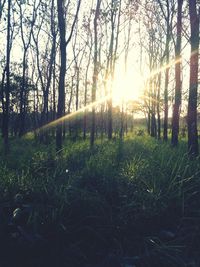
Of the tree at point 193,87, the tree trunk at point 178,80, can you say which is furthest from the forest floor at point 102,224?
the tree trunk at point 178,80

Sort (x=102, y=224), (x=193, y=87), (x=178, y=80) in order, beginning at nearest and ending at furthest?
(x=102, y=224) → (x=193, y=87) → (x=178, y=80)

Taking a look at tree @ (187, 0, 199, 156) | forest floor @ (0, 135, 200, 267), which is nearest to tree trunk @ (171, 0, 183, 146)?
tree @ (187, 0, 199, 156)

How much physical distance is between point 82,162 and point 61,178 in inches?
106

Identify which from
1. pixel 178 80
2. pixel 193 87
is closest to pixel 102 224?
pixel 193 87

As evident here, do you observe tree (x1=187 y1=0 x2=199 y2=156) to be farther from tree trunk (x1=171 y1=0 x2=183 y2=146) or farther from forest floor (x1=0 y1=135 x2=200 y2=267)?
forest floor (x1=0 y1=135 x2=200 y2=267)

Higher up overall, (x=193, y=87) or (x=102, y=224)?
(x=193, y=87)

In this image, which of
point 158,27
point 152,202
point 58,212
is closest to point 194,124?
point 152,202

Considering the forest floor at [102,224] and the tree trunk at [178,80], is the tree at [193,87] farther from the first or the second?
the forest floor at [102,224]

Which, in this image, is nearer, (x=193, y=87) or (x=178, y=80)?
(x=193, y=87)

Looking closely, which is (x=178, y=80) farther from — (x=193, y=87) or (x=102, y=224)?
(x=102, y=224)

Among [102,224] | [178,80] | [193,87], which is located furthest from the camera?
[178,80]

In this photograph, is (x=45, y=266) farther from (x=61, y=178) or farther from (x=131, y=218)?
(x=61, y=178)

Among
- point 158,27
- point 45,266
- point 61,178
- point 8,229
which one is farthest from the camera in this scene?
point 158,27

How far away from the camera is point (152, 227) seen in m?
4.16
